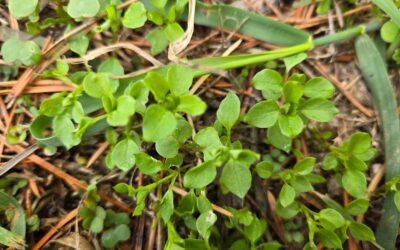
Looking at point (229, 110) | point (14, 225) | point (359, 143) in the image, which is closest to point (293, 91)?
point (229, 110)

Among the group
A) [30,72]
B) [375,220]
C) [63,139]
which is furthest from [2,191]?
[375,220]

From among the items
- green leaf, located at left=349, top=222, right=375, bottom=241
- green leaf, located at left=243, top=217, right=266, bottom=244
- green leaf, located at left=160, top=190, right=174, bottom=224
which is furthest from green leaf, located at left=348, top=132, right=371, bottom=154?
green leaf, located at left=160, top=190, right=174, bottom=224

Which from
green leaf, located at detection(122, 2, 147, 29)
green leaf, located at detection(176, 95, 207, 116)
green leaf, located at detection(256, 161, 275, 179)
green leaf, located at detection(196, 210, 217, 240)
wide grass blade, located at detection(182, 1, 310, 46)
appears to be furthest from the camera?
wide grass blade, located at detection(182, 1, 310, 46)

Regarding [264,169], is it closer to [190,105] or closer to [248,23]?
[190,105]

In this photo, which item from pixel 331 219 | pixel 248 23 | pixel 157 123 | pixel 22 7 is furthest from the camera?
pixel 248 23

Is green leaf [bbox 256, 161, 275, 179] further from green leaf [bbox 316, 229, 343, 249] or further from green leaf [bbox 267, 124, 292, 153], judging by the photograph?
green leaf [bbox 316, 229, 343, 249]

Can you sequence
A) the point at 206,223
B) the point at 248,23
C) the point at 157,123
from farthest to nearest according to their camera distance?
the point at 248,23 → the point at 206,223 → the point at 157,123
